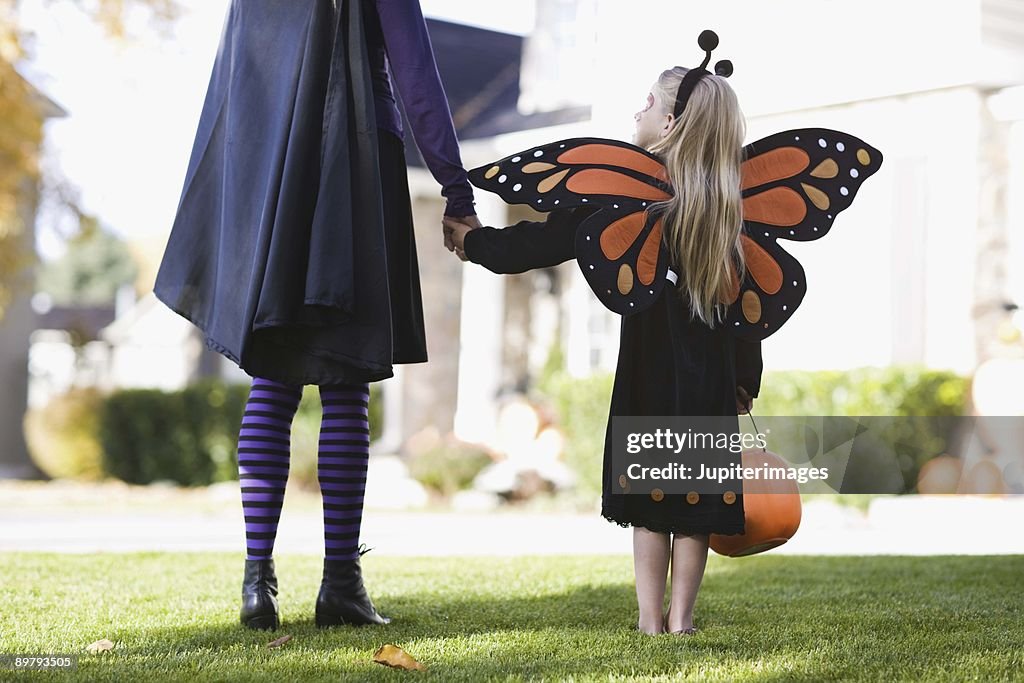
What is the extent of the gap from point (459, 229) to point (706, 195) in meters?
0.57

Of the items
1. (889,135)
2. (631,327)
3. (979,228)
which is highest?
(889,135)

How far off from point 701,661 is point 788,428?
16.4ft

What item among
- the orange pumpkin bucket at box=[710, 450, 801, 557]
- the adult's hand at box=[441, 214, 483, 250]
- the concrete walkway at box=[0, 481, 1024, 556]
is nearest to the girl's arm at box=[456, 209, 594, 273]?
the adult's hand at box=[441, 214, 483, 250]

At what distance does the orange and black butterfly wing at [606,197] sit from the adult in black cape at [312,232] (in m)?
0.16

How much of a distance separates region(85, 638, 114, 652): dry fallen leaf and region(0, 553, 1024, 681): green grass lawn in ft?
0.07

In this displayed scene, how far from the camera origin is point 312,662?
211cm

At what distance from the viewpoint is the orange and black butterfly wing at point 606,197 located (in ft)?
8.10

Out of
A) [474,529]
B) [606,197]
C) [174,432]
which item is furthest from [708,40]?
[174,432]

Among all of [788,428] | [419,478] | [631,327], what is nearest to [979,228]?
[788,428]

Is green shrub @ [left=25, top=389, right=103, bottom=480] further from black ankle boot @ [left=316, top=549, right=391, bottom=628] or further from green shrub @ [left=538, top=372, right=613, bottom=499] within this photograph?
black ankle boot @ [left=316, top=549, right=391, bottom=628]

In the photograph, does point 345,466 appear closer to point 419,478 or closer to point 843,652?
point 843,652

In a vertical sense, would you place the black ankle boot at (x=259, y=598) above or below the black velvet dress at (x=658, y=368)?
below

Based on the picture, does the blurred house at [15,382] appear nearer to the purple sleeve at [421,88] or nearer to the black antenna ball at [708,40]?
the purple sleeve at [421,88]

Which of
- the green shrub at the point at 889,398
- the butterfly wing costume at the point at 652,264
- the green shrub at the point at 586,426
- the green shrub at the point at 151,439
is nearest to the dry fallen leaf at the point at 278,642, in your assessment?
the butterfly wing costume at the point at 652,264
